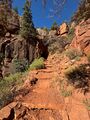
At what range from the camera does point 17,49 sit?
28094 mm

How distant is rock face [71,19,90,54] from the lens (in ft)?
64.2

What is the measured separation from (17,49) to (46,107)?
16625 millimetres

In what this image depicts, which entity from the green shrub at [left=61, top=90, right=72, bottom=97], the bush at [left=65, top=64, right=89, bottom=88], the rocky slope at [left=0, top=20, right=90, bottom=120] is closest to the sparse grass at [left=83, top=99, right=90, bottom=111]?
the rocky slope at [left=0, top=20, right=90, bottom=120]

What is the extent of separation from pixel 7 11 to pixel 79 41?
302 inches

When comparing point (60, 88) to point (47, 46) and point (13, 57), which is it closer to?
point (13, 57)

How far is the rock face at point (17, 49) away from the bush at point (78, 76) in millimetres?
11209

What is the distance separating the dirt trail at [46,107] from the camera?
11.1 metres

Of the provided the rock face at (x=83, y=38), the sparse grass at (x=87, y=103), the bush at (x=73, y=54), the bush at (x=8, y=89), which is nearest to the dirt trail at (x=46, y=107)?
the sparse grass at (x=87, y=103)

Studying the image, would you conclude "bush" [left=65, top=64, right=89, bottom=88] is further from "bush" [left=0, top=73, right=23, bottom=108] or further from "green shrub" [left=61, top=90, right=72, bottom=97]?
"bush" [left=0, top=73, right=23, bottom=108]

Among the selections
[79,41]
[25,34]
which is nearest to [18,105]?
[79,41]

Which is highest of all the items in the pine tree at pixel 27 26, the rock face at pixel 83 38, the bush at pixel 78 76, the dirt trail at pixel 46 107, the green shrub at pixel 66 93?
the pine tree at pixel 27 26

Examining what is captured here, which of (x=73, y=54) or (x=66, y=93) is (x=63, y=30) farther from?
(x=66, y=93)

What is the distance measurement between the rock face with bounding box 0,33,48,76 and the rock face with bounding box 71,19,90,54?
24.9ft

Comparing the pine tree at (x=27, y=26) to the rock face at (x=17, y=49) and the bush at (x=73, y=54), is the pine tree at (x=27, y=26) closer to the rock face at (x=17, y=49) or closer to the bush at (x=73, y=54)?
the rock face at (x=17, y=49)
